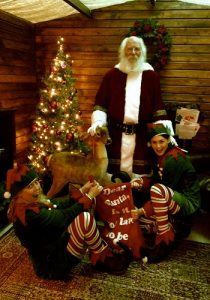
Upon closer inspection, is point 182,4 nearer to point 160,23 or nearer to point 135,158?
point 160,23

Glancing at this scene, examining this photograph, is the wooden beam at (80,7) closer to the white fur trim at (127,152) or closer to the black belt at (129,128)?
the black belt at (129,128)

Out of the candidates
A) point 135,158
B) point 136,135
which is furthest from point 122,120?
point 135,158

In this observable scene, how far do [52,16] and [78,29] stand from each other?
0.45 metres

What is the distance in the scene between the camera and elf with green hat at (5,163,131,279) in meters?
2.35

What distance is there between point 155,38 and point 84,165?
227 cm

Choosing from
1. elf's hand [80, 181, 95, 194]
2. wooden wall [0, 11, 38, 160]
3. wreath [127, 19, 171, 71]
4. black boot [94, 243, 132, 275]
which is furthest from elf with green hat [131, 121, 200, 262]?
wooden wall [0, 11, 38, 160]

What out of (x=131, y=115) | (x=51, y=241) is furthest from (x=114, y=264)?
(x=131, y=115)

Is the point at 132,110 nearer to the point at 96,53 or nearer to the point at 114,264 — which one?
the point at 114,264

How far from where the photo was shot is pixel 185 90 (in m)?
4.80

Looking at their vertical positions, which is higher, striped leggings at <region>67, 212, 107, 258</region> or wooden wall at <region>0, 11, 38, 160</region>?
wooden wall at <region>0, 11, 38, 160</region>

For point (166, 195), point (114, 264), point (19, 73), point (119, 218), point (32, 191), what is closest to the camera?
point (32, 191)

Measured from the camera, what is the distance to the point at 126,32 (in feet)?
15.7

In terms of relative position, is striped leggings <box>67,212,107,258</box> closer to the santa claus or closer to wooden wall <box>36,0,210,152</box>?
the santa claus

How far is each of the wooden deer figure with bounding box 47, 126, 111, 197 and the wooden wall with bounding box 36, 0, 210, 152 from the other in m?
1.71
